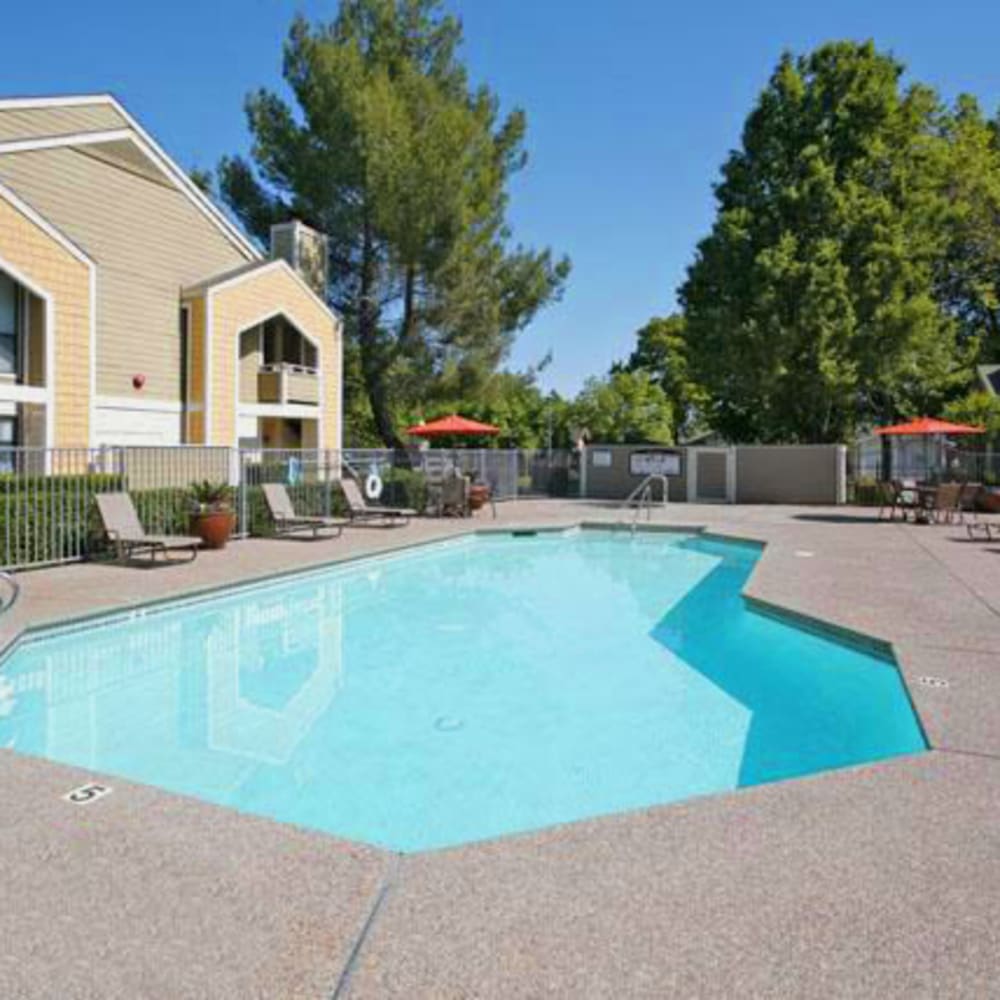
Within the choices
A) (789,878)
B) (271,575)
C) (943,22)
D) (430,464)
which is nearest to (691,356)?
(430,464)

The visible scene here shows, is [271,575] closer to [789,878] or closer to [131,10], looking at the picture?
[789,878]

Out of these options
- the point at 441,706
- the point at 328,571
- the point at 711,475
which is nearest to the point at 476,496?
the point at 328,571

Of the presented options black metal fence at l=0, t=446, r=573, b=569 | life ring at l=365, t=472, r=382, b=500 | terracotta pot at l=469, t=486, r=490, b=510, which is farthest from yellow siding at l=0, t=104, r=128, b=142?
terracotta pot at l=469, t=486, r=490, b=510

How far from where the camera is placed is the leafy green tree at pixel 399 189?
23.3m

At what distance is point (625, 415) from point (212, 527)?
88.8 feet

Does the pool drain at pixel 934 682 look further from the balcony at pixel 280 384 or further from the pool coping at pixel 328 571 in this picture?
the balcony at pixel 280 384

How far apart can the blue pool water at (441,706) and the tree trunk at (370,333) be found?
633 inches

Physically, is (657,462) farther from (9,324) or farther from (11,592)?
(11,592)

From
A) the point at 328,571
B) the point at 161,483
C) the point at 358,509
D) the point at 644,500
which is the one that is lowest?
the point at 328,571

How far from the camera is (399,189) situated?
23.0 metres

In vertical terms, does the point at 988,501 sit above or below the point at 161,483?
below

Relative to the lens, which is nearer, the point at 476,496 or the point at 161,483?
the point at 161,483

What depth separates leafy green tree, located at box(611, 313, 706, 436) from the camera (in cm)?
4828

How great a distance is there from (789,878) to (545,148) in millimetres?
28227
